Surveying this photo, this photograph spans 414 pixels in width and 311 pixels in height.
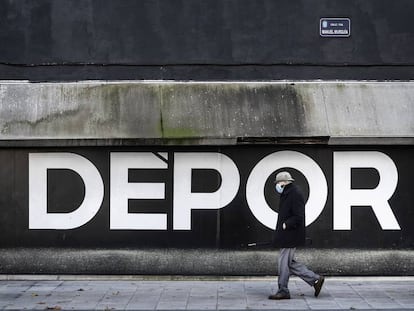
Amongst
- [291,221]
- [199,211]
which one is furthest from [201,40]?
[291,221]

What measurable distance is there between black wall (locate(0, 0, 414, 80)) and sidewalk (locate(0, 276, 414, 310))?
3.24 meters

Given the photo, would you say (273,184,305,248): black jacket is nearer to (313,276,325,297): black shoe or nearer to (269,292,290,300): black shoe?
(313,276,325,297): black shoe

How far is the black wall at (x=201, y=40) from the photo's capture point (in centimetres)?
1289

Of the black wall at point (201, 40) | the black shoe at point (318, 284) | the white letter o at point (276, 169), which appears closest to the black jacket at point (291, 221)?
the black shoe at point (318, 284)

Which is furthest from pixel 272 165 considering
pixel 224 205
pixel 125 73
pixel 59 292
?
pixel 59 292

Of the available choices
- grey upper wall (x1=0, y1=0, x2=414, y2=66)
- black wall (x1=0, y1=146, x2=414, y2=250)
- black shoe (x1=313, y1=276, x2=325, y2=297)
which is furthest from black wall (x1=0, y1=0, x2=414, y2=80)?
black shoe (x1=313, y1=276, x2=325, y2=297)

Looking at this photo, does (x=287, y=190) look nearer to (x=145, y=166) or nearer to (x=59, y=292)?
(x=145, y=166)

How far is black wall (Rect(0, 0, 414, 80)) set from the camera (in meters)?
12.9

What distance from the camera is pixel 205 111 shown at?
494 inches

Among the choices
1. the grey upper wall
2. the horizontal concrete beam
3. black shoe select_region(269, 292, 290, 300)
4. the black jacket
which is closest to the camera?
the black jacket

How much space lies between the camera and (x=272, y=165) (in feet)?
41.2

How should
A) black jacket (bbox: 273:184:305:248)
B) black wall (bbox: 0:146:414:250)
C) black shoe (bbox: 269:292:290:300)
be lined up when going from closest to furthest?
black jacket (bbox: 273:184:305:248)
black shoe (bbox: 269:292:290:300)
black wall (bbox: 0:146:414:250)

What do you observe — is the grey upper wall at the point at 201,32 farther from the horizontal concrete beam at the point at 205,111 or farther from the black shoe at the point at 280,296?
the black shoe at the point at 280,296

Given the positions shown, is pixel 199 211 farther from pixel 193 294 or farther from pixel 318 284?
pixel 318 284
